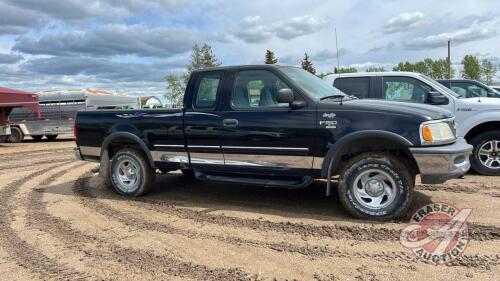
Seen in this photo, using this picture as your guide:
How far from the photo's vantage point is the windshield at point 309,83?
5.76 metres

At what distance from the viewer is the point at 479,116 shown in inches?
308

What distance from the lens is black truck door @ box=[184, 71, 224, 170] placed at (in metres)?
6.11

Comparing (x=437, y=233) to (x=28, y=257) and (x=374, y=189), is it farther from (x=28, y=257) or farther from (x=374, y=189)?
(x=28, y=257)

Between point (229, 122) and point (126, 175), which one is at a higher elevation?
point (229, 122)

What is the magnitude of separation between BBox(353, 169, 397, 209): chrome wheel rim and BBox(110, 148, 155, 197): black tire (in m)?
3.31

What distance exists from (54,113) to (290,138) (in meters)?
Result: 19.1

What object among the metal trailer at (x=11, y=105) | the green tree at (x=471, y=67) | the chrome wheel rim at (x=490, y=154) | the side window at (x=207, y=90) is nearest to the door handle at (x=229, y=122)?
the side window at (x=207, y=90)

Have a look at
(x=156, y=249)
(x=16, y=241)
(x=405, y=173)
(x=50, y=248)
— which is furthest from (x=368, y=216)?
(x=16, y=241)

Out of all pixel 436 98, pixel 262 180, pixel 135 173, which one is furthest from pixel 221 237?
pixel 436 98

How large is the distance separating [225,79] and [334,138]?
181cm

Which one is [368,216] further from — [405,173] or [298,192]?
[298,192]

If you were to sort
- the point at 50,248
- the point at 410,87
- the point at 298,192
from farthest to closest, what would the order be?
the point at 410,87 → the point at 298,192 → the point at 50,248

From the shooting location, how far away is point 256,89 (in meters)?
6.02

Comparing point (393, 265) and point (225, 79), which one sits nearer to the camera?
point (393, 265)
